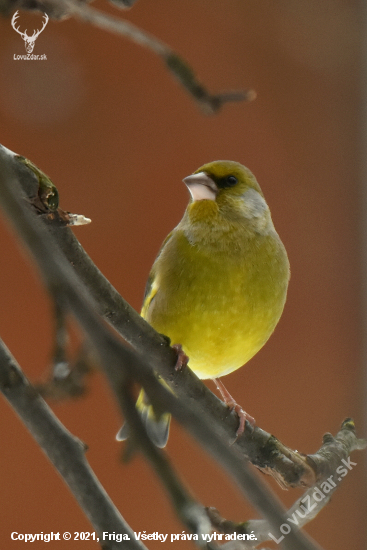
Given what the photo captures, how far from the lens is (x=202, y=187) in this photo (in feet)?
3.08

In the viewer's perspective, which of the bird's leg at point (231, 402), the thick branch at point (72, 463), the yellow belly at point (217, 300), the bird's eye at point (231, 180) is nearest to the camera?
the thick branch at point (72, 463)

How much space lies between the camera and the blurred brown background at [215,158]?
1.02m

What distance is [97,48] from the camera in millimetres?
1221

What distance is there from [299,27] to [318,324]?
737mm

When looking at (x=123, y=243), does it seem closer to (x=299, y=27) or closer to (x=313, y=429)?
(x=313, y=429)

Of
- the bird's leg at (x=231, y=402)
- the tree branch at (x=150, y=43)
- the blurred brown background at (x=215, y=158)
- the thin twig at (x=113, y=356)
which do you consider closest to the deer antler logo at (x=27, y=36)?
the blurred brown background at (x=215, y=158)

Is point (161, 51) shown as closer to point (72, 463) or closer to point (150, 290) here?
point (72, 463)

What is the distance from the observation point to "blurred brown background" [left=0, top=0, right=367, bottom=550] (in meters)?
1.02

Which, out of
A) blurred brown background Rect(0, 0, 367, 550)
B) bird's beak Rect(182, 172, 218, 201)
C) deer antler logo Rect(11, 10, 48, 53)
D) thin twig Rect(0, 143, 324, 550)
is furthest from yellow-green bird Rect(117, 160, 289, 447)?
thin twig Rect(0, 143, 324, 550)

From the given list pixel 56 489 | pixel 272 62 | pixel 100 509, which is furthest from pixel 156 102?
pixel 100 509

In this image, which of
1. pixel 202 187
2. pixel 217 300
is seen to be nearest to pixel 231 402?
pixel 217 300

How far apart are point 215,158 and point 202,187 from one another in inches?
12.5

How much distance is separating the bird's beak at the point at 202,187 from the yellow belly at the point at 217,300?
7 centimetres

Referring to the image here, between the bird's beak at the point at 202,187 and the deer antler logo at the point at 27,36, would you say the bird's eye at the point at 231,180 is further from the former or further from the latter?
the deer antler logo at the point at 27,36
